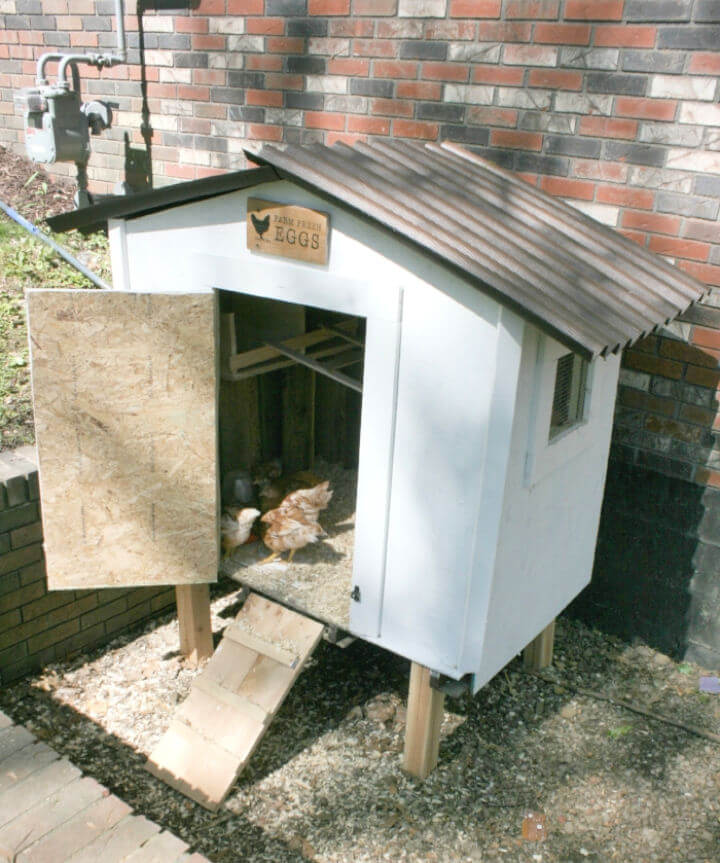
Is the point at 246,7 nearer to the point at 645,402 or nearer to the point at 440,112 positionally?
the point at 440,112

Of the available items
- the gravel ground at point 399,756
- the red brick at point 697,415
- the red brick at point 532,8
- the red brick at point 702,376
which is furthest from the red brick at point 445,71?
the gravel ground at point 399,756

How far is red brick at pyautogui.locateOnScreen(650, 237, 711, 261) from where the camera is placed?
3.63m

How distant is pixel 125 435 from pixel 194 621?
117 centimetres

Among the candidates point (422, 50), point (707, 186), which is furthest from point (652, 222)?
point (422, 50)

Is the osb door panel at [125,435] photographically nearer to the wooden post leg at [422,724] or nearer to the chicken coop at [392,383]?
the chicken coop at [392,383]

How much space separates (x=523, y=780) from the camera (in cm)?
343

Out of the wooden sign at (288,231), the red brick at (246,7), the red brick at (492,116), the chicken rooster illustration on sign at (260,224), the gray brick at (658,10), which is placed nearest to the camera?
the wooden sign at (288,231)

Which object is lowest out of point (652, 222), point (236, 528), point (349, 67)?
point (236, 528)

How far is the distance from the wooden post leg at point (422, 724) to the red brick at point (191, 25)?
4.04 metres

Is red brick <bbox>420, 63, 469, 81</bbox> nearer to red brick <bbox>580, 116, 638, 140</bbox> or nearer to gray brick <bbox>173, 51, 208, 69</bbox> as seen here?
red brick <bbox>580, 116, 638, 140</bbox>

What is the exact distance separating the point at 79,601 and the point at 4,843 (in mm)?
1797

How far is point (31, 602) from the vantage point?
3.77 metres

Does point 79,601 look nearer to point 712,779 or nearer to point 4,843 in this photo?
point 4,843

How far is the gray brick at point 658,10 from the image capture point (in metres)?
3.41
